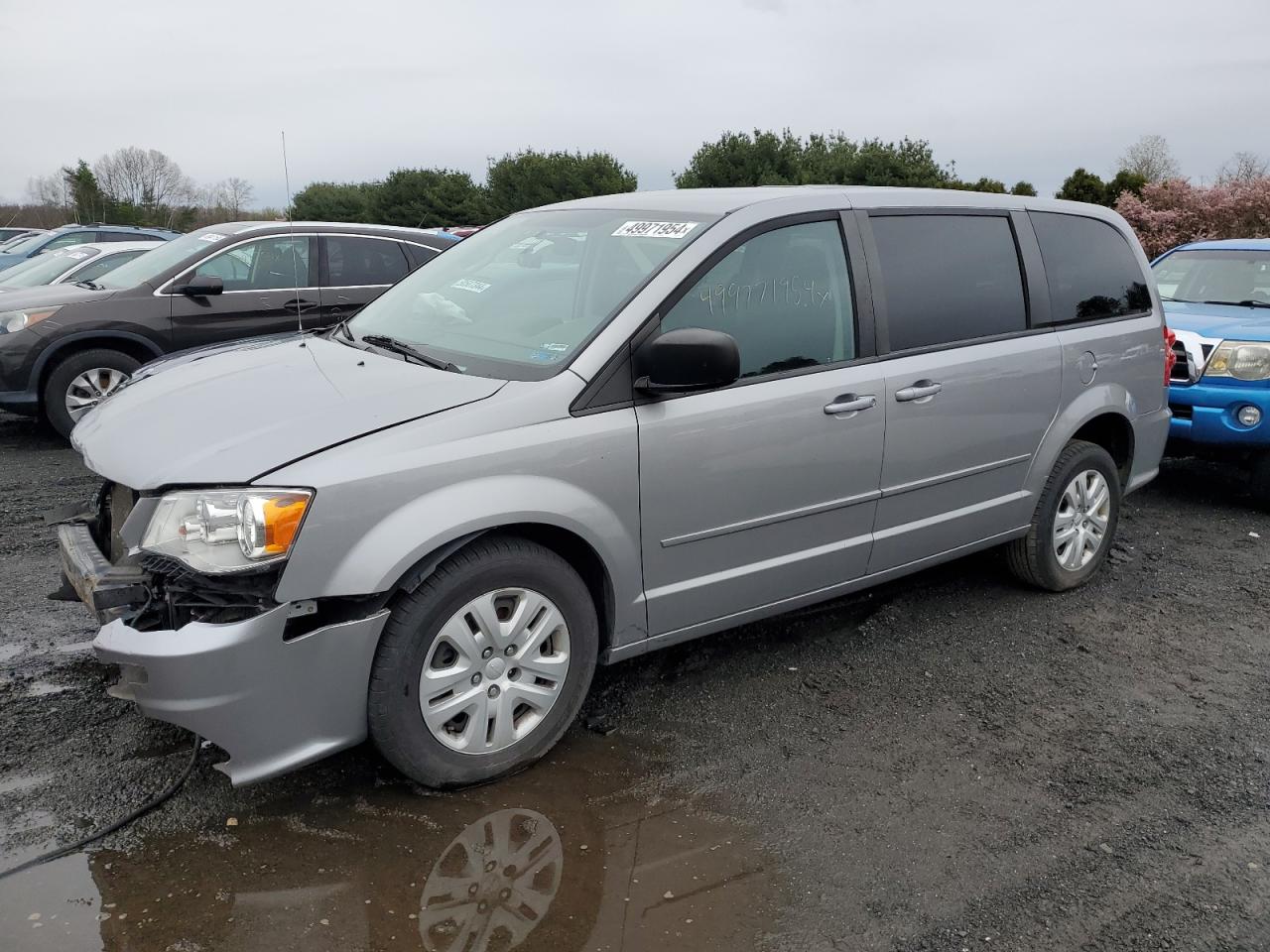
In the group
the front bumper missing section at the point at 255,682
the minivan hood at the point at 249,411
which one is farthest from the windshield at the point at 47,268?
the front bumper missing section at the point at 255,682

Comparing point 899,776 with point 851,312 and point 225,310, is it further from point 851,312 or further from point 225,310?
point 225,310

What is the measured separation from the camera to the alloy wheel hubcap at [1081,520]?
5074mm

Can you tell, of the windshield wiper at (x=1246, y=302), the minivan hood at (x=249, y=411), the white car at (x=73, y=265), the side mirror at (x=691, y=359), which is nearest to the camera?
the minivan hood at (x=249, y=411)

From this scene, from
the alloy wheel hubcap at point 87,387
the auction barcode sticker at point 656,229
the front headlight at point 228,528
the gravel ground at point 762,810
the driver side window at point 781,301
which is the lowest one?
the gravel ground at point 762,810

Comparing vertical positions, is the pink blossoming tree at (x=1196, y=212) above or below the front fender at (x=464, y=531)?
above

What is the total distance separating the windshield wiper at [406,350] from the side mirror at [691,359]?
0.67m

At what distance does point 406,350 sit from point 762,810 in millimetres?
1982

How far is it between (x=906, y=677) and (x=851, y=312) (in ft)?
4.91

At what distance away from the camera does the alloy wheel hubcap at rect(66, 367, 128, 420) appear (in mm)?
7992

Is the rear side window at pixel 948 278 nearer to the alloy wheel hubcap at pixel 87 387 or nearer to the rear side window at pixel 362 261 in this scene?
the rear side window at pixel 362 261

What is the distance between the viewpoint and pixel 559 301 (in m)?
3.79

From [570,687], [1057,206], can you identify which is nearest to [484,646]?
[570,687]

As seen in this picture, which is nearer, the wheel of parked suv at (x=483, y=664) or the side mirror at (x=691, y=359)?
the wheel of parked suv at (x=483, y=664)

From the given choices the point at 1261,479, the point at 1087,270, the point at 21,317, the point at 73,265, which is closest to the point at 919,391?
the point at 1087,270
